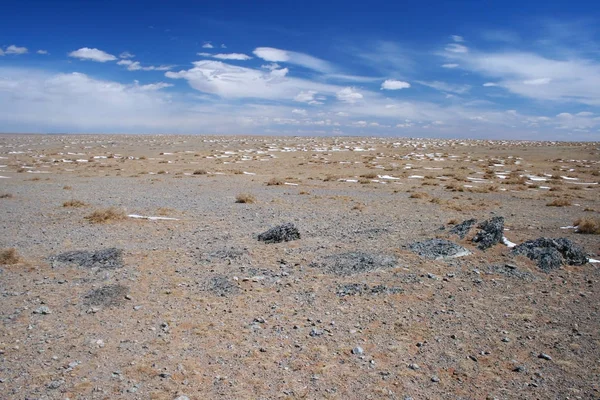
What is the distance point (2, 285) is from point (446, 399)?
26.7 ft

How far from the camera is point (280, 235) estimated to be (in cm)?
1073

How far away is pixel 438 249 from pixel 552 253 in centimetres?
249

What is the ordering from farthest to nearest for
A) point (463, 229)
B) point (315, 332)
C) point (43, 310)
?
point (463, 229) → point (43, 310) → point (315, 332)

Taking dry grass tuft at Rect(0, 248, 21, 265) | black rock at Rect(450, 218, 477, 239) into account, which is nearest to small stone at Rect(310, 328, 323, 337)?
black rock at Rect(450, 218, 477, 239)

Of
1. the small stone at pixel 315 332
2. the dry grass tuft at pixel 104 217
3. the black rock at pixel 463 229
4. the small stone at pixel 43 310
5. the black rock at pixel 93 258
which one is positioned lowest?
the small stone at pixel 315 332

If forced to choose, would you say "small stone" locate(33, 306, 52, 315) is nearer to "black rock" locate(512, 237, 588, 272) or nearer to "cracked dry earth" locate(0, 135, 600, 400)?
"cracked dry earth" locate(0, 135, 600, 400)

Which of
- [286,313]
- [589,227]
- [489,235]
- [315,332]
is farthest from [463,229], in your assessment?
[315,332]

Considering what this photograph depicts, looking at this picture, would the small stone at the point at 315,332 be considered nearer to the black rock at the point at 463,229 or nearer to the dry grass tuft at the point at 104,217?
the black rock at the point at 463,229

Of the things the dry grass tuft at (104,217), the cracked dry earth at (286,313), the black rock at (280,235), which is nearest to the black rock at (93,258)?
the cracked dry earth at (286,313)

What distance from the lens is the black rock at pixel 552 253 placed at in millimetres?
8762

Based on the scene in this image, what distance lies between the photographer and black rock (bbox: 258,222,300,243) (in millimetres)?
10680

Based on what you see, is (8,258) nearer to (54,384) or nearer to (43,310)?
(43,310)

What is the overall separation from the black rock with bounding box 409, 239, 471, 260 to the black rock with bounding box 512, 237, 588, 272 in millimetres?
1310

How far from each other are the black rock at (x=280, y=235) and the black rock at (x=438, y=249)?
10.6ft
